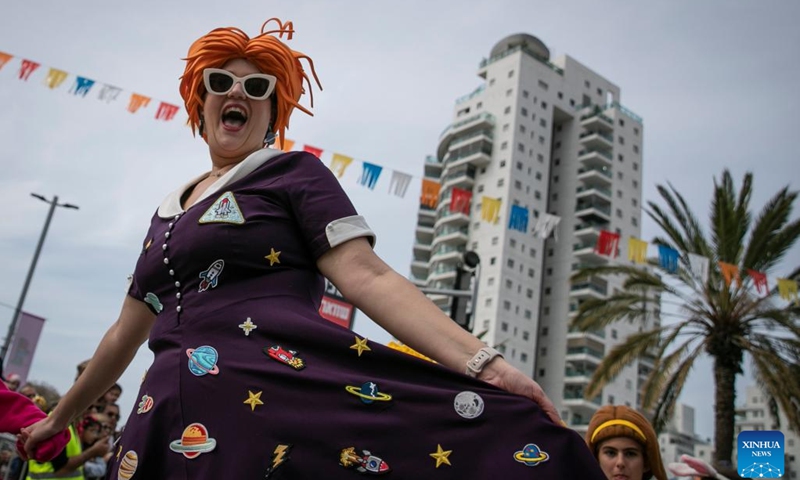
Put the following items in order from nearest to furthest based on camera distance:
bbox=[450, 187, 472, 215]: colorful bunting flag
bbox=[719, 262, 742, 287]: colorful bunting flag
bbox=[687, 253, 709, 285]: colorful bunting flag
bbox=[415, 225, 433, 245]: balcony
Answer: bbox=[719, 262, 742, 287]: colorful bunting flag
bbox=[687, 253, 709, 285]: colorful bunting flag
bbox=[450, 187, 472, 215]: colorful bunting flag
bbox=[415, 225, 433, 245]: balcony

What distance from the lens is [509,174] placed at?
66688 millimetres

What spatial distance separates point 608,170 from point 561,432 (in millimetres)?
72817

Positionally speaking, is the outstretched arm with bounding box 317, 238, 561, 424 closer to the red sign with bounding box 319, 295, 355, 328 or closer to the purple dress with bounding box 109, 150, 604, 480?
the purple dress with bounding box 109, 150, 604, 480

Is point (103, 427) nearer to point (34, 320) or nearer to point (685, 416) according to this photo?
point (34, 320)

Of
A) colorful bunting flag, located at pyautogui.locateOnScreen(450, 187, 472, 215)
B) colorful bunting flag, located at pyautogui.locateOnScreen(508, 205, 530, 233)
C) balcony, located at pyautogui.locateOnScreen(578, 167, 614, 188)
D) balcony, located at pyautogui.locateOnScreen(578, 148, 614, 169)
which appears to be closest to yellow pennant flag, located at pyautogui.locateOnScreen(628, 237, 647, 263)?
colorful bunting flag, located at pyautogui.locateOnScreen(508, 205, 530, 233)

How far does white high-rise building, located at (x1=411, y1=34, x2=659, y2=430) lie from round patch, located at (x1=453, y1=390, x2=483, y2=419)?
197 ft

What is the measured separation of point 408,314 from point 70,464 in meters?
4.85

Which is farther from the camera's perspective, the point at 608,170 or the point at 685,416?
the point at 685,416

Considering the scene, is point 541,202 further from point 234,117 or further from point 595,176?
point 234,117

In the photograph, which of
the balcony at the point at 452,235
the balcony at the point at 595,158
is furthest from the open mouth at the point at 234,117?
the balcony at the point at 595,158

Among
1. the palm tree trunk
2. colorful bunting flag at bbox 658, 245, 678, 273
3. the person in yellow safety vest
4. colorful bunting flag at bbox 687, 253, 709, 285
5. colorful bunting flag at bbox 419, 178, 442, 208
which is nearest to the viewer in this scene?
the person in yellow safety vest

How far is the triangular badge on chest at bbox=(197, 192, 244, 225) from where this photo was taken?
1.97 m

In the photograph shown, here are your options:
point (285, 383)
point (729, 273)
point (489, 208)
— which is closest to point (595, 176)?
point (489, 208)

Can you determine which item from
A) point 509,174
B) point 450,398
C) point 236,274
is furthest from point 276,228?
point 509,174
